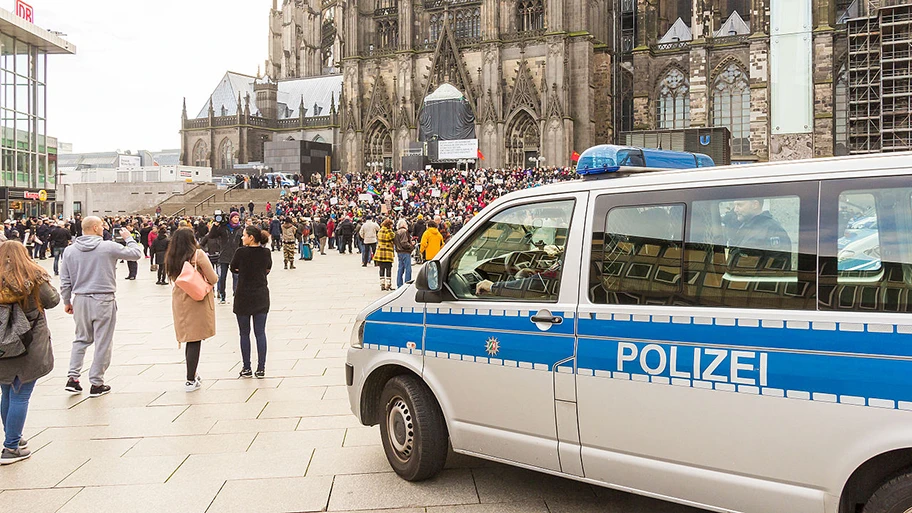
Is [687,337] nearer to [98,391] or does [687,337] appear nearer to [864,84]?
[98,391]

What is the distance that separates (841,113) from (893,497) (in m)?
44.5

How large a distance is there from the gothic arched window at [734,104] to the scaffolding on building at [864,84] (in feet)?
24.8

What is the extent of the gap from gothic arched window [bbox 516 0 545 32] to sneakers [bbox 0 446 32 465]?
49059 mm

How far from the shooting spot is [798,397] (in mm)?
3193

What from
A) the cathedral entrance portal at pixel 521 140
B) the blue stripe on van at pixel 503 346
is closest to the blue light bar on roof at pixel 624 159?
the blue stripe on van at pixel 503 346

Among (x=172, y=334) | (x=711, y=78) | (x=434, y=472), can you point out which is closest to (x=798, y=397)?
(x=434, y=472)

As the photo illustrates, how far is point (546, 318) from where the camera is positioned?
4031 mm

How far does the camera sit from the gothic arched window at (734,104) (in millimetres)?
46188

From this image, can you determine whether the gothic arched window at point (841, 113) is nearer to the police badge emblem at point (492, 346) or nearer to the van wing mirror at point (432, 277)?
the van wing mirror at point (432, 277)

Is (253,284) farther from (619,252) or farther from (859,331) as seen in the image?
(859,331)

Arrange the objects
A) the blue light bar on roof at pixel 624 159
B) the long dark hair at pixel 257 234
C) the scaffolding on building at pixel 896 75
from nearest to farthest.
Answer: the blue light bar on roof at pixel 624 159
the long dark hair at pixel 257 234
the scaffolding on building at pixel 896 75

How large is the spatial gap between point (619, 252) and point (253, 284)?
4.86 meters

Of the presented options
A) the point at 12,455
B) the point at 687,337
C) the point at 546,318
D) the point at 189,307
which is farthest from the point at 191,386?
the point at 687,337

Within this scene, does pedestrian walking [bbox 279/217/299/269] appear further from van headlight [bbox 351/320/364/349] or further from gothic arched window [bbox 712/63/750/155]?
gothic arched window [bbox 712/63/750/155]
